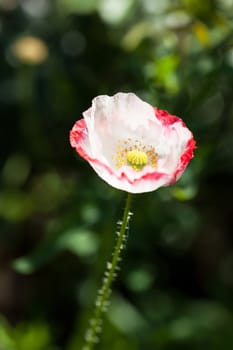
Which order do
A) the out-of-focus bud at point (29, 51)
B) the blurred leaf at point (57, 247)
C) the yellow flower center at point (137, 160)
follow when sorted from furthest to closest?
the out-of-focus bud at point (29, 51) → the blurred leaf at point (57, 247) → the yellow flower center at point (137, 160)

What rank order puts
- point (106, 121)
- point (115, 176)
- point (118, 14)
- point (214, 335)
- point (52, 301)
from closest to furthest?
point (115, 176), point (106, 121), point (118, 14), point (214, 335), point (52, 301)

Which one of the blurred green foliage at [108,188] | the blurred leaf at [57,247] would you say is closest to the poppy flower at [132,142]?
the blurred green foliage at [108,188]

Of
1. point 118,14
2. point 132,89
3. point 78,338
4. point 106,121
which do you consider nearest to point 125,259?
point 78,338

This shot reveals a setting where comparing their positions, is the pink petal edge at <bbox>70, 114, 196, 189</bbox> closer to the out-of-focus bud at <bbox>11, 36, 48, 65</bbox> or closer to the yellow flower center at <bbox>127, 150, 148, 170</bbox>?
the yellow flower center at <bbox>127, 150, 148, 170</bbox>

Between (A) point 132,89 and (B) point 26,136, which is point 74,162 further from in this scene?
(A) point 132,89

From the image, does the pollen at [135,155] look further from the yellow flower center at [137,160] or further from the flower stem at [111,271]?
the flower stem at [111,271]

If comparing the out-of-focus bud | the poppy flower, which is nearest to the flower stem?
the poppy flower

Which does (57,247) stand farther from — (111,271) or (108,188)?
(111,271)
